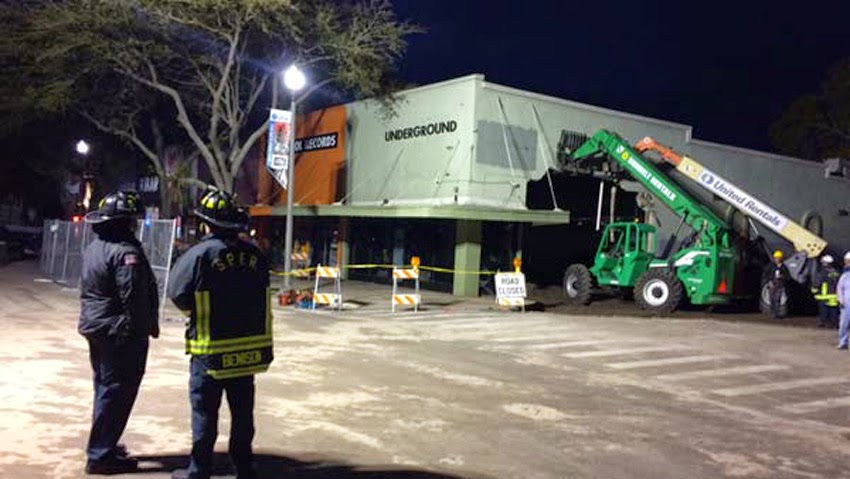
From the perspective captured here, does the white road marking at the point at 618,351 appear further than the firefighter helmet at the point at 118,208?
Yes

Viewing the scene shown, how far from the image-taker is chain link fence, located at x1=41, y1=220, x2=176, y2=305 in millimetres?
15962

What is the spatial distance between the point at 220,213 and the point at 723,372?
30.4 ft

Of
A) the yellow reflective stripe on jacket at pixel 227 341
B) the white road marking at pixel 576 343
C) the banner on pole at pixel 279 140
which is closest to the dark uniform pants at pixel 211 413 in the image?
the yellow reflective stripe on jacket at pixel 227 341

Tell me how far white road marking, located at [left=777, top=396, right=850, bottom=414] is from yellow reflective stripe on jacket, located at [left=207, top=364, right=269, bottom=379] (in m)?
7.00

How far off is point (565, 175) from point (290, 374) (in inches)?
716

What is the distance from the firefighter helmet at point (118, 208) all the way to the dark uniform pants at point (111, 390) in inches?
36.0

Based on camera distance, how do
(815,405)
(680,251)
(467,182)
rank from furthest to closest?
(467,182) → (680,251) → (815,405)

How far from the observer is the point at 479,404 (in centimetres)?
872

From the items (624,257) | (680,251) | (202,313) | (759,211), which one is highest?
(759,211)

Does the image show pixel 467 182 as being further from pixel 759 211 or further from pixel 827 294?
pixel 827 294

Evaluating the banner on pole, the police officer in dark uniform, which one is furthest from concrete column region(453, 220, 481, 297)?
the police officer in dark uniform

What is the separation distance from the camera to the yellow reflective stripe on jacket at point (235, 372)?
4.85 meters

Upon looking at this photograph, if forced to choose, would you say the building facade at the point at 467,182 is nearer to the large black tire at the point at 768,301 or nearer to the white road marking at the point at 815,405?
the large black tire at the point at 768,301

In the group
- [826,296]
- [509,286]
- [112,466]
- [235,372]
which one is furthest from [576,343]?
[235,372]
